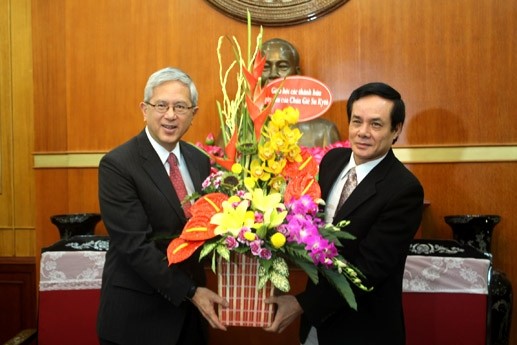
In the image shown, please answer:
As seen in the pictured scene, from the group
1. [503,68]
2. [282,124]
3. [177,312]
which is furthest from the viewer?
[503,68]

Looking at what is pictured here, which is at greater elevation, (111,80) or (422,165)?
(111,80)

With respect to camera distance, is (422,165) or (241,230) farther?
(422,165)

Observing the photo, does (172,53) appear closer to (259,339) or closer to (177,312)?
(259,339)

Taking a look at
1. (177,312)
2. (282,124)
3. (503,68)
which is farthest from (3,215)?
(503,68)

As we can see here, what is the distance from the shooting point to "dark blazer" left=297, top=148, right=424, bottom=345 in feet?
4.93

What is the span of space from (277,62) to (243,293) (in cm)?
211

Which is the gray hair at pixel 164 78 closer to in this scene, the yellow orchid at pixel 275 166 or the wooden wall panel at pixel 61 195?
the yellow orchid at pixel 275 166

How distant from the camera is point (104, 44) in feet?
12.6

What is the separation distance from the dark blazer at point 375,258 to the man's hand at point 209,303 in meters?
0.23

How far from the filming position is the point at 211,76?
3779 millimetres

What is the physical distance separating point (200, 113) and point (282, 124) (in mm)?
2419

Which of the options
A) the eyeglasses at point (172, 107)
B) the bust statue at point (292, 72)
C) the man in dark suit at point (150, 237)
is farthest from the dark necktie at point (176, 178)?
the bust statue at point (292, 72)

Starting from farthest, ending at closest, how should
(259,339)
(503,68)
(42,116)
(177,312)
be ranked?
(42,116)
(503,68)
(259,339)
(177,312)

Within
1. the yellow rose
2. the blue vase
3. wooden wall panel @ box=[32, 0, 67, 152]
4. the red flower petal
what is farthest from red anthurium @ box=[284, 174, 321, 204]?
wooden wall panel @ box=[32, 0, 67, 152]
